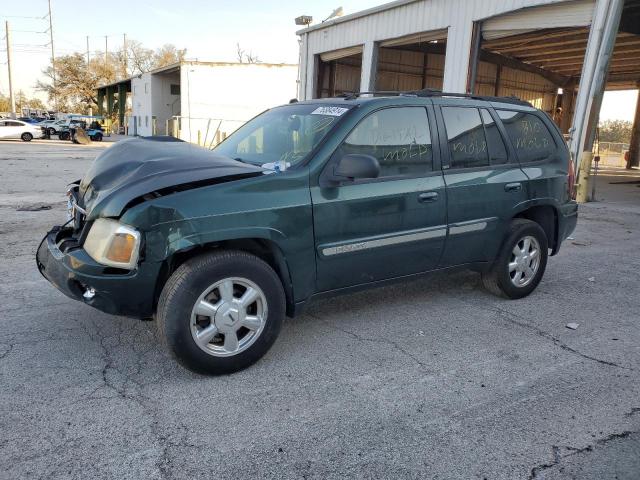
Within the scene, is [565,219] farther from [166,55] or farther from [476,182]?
[166,55]

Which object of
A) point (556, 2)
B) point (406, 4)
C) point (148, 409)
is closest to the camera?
point (148, 409)

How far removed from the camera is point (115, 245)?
3023 mm

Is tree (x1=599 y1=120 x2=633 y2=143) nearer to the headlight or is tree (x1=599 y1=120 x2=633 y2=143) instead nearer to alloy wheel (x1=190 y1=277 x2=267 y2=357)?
alloy wheel (x1=190 y1=277 x2=267 y2=357)

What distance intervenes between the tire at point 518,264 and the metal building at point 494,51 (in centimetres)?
773

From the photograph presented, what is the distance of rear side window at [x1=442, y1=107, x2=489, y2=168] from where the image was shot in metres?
4.30

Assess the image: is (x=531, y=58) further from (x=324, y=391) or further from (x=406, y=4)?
(x=324, y=391)

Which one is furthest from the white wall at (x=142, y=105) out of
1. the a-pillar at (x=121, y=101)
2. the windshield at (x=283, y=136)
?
the windshield at (x=283, y=136)

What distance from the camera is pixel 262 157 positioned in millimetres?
3986

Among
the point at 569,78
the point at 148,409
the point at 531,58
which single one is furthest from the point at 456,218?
the point at 569,78

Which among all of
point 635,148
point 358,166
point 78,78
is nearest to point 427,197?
point 358,166

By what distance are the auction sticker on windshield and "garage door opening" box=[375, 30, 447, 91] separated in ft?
61.5

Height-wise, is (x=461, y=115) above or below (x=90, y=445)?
above

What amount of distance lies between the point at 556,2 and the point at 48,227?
11.1 m

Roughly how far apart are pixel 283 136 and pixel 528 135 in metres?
2.42
